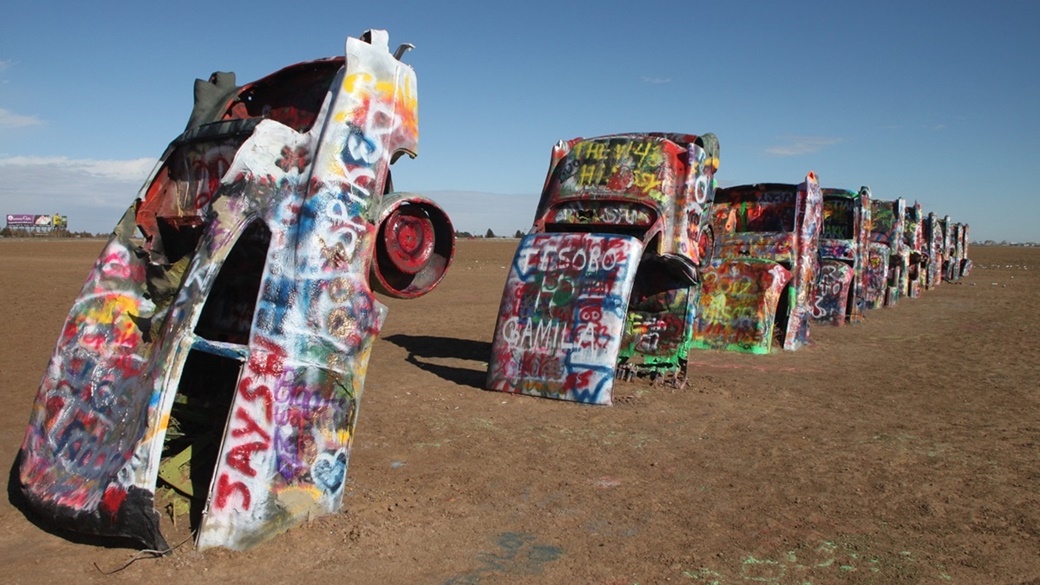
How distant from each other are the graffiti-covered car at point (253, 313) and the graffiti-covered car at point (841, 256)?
38.0 feet

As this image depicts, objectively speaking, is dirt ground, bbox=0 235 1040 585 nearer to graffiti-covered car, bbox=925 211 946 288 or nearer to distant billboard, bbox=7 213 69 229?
graffiti-covered car, bbox=925 211 946 288

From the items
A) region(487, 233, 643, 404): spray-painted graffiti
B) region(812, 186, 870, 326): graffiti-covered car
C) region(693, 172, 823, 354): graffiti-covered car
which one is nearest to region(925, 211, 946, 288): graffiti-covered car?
region(812, 186, 870, 326): graffiti-covered car

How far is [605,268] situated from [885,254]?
14.1m

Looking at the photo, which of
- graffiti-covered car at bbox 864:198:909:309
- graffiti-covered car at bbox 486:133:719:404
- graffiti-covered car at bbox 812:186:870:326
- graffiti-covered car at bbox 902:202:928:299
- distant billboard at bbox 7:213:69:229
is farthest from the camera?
distant billboard at bbox 7:213:69:229

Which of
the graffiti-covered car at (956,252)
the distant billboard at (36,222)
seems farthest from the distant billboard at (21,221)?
the graffiti-covered car at (956,252)

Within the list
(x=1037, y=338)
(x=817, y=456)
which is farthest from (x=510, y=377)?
(x=1037, y=338)

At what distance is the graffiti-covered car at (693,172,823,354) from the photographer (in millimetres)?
12047

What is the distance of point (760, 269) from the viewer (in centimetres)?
1198

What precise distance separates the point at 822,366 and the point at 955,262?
2576 centimetres

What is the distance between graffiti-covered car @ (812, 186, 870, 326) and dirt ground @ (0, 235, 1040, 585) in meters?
4.52

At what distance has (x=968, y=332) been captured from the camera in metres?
15.5

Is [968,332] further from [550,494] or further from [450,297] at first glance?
[550,494]

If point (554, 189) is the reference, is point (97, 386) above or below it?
below

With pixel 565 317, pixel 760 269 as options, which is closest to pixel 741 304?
pixel 760 269
